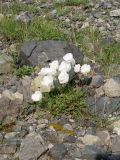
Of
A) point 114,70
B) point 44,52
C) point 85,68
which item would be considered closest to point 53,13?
point 44,52

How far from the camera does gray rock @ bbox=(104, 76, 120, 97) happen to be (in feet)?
22.5

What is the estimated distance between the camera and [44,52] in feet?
25.5

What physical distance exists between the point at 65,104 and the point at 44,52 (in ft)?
4.98

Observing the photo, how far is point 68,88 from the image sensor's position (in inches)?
269

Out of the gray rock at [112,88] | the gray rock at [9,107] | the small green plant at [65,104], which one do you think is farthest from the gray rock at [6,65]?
the gray rock at [112,88]

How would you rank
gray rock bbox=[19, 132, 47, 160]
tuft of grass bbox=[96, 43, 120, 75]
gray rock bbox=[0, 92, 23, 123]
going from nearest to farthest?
gray rock bbox=[19, 132, 47, 160] → gray rock bbox=[0, 92, 23, 123] → tuft of grass bbox=[96, 43, 120, 75]

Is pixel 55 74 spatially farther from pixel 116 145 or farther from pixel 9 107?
pixel 116 145

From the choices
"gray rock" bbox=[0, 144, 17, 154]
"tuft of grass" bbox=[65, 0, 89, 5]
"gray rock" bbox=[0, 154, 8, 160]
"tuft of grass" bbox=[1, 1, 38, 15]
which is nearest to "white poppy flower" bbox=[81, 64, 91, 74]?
"gray rock" bbox=[0, 144, 17, 154]

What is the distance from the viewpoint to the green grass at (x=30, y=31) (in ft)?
28.1

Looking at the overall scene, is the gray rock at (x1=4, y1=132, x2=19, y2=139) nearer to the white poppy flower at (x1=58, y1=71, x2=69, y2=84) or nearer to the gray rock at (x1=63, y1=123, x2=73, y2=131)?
the gray rock at (x1=63, y1=123, x2=73, y2=131)

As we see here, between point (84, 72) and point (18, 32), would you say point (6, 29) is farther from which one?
point (84, 72)

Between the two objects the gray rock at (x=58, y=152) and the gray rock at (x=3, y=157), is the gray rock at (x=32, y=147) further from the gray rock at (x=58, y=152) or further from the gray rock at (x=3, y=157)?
the gray rock at (x=3, y=157)

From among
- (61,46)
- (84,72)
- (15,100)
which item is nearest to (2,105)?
(15,100)

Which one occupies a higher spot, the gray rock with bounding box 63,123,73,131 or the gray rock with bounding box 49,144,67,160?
the gray rock with bounding box 49,144,67,160
